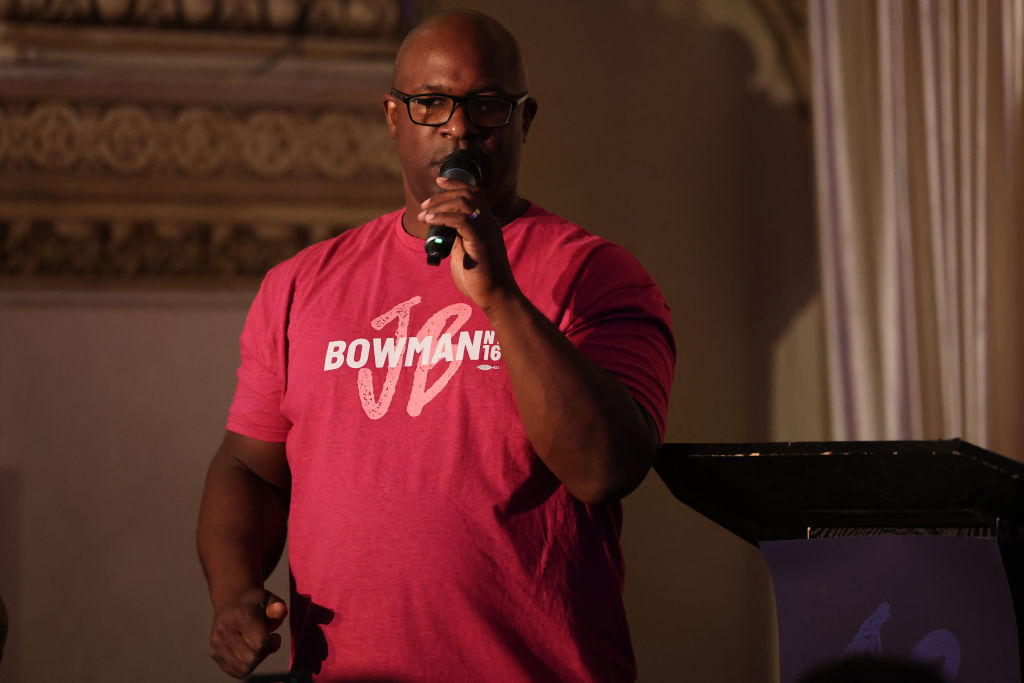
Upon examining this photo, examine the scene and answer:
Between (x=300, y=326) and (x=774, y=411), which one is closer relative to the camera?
(x=300, y=326)

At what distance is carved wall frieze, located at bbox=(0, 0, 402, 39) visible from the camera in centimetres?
216

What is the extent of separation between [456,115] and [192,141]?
1.02 m

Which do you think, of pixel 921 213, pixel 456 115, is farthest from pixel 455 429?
pixel 921 213

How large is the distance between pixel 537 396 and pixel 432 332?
0.23 metres

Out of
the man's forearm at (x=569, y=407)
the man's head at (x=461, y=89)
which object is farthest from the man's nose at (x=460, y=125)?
the man's forearm at (x=569, y=407)

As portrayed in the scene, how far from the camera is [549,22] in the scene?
2664 millimetres

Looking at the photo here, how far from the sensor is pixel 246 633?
1233 millimetres

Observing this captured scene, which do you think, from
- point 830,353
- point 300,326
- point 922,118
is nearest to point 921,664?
point 300,326

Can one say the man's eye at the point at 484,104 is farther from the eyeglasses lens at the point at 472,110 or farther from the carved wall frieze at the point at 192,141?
the carved wall frieze at the point at 192,141

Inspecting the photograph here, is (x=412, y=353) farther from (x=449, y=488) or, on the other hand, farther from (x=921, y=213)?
(x=921, y=213)

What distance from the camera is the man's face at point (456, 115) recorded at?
4.45 ft

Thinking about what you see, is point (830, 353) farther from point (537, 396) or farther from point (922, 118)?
point (537, 396)

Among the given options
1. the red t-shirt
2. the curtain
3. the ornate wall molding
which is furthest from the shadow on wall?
the curtain

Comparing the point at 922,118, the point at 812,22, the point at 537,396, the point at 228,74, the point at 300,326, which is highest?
the point at 812,22
